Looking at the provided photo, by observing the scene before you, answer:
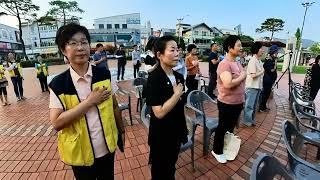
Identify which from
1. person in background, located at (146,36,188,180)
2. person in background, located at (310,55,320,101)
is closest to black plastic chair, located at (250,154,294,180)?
person in background, located at (146,36,188,180)

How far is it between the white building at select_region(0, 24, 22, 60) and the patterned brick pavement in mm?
48411

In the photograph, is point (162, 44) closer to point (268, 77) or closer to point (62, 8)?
point (268, 77)

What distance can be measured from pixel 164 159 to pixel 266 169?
902mm

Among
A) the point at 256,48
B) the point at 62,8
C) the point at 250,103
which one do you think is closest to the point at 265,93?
the point at 250,103

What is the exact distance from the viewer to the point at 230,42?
2.92 m

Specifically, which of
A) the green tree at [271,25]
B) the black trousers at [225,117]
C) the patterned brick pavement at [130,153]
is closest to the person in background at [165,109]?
the patterned brick pavement at [130,153]

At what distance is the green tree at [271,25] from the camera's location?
5559 cm

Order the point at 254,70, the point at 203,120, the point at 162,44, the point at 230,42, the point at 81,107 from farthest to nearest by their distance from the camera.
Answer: the point at 254,70 → the point at 203,120 → the point at 230,42 → the point at 162,44 → the point at 81,107

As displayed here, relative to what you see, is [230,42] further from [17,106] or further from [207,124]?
[17,106]

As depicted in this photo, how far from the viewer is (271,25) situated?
56.8 metres

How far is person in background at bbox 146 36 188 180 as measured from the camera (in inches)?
72.2

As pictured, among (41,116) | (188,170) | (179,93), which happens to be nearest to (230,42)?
(179,93)

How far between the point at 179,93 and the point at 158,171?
32.9 inches

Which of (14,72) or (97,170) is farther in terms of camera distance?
(14,72)
